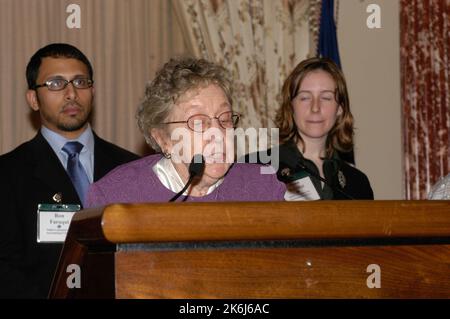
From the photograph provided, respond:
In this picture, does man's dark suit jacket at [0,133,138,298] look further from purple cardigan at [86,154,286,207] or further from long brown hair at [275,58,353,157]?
purple cardigan at [86,154,286,207]

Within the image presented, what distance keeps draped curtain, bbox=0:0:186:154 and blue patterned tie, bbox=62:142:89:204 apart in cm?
131

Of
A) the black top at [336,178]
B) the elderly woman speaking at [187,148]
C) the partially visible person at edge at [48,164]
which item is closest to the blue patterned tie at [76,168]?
the partially visible person at edge at [48,164]

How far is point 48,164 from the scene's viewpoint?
13.0ft

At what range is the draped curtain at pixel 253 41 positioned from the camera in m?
5.63

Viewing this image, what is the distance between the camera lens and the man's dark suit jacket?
361 centimetres

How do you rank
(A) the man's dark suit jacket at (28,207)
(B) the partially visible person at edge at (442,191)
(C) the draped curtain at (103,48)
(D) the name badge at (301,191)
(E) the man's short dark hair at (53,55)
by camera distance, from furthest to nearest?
(C) the draped curtain at (103,48) → (E) the man's short dark hair at (53,55) → (D) the name badge at (301,191) → (A) the man's dark suit jacket at (28,207) → (B) the partially visible person at edge at (442,191)

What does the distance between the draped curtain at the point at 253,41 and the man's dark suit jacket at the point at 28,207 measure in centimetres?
173

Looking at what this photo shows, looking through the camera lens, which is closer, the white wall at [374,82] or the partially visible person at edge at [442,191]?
the partially visible person at edge at [442,191]

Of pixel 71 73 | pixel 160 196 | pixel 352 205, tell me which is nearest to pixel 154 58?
pixel 71 73

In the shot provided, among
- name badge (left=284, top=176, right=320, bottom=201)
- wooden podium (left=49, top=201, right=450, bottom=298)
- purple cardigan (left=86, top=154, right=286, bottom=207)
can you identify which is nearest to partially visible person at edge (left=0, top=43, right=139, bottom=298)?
name badge (left=284, top=176, right=320, bottom=201)

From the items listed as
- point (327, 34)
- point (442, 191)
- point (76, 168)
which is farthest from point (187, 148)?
point (327, 34)

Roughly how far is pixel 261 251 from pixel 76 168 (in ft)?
8.42

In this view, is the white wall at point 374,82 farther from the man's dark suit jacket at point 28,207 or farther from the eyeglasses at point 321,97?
the man's dark suit jacket at point 28,207

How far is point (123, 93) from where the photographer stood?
553 centimetres
